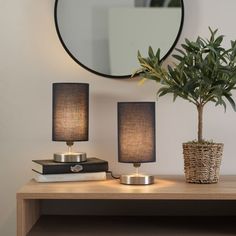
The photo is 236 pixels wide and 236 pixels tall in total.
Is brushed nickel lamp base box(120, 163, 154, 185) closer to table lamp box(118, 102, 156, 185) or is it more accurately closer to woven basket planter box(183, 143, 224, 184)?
table lamp box(118, 102, 156, 185)

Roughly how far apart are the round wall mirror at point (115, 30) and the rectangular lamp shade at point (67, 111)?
196 mm

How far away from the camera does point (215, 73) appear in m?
1.46

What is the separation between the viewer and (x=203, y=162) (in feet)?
4.91

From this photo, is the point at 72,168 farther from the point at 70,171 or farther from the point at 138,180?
the point at 138,180

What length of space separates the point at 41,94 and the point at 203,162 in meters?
0.66

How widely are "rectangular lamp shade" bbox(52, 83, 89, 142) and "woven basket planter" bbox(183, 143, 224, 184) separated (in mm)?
375

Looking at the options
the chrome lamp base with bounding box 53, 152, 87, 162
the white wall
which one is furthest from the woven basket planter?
the chrome lamp base with bounding box 53, 152, 87, 162

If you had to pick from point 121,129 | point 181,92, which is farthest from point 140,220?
point 181,92

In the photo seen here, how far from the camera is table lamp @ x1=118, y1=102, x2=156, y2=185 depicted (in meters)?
1.50

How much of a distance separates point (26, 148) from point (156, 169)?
493 mm

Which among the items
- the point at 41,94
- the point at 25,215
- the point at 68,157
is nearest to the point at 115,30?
the point at 41,94

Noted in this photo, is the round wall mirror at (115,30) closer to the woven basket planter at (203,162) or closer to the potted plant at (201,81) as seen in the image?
the potted plant at (201,81)

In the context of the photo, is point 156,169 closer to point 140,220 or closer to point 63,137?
point 140,220

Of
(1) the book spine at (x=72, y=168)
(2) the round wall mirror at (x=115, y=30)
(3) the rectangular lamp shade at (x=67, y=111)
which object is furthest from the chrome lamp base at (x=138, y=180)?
(2) the round wall mirror at (x=115, y=30)
